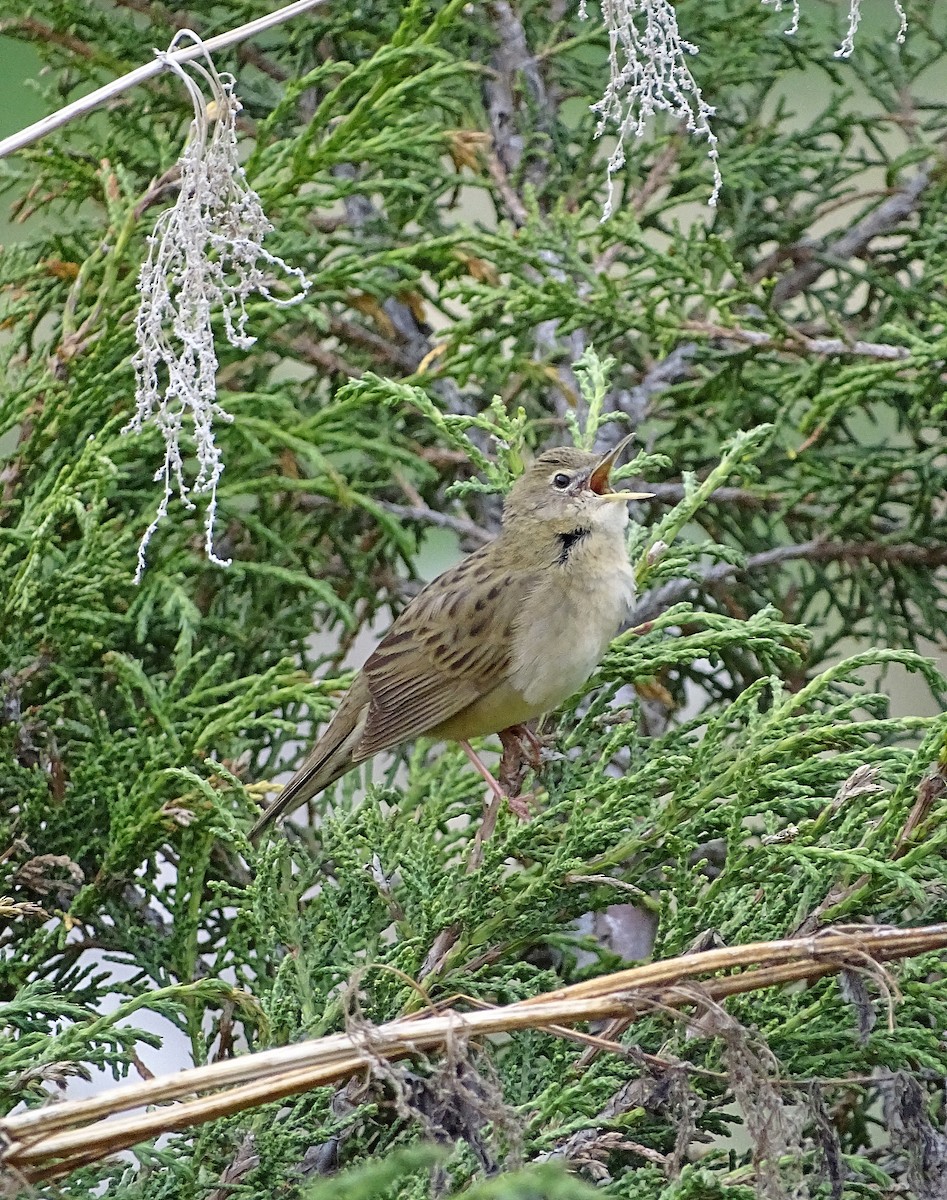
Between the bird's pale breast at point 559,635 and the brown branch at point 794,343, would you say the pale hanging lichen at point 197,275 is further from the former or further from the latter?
the brown branch at point 794,343

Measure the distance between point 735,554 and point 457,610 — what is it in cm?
74

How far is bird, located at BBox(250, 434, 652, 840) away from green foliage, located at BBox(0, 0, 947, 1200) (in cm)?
9

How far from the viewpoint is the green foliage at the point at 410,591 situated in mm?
A: 1813

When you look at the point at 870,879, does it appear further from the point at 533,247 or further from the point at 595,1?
the point at 595,1

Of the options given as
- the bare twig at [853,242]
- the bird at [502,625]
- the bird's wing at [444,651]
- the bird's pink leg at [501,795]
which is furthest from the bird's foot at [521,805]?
the bare twig at [853,242]

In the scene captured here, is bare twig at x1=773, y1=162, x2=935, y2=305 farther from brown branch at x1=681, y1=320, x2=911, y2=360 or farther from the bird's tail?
the bird's tail

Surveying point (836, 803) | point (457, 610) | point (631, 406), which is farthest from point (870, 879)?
point (631, 406)

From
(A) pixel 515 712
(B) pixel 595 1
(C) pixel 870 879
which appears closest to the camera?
(C) pixel 870 879

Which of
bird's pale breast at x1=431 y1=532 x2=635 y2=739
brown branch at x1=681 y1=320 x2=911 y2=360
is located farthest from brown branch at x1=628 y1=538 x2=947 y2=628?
brown branch at x1=681 y1=320 x2=911 y2=360

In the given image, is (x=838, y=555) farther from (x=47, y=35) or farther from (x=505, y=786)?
(x=47, y=35)

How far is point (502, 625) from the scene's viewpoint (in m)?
3.04

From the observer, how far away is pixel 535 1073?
77.1 inches

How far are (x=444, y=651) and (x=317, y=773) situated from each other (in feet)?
1.28

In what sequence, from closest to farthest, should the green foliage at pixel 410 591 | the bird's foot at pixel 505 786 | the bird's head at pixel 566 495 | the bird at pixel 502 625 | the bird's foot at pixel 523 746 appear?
the green foliage at pixel 410 591 < the bird's foot at pixel 505 786 < the bird's foot at pixel 523 746 < the bird at pixel 502 625 < the bird's head at pixel 566 495
